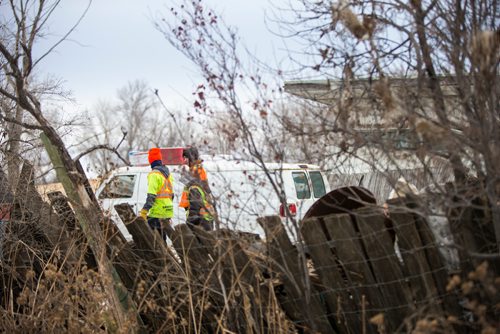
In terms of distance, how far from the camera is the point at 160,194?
8438 millimetres

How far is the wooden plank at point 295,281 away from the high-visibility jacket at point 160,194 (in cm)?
385

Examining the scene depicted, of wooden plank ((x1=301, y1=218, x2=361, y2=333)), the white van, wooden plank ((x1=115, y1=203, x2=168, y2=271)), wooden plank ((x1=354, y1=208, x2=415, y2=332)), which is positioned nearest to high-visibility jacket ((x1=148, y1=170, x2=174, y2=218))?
the white van

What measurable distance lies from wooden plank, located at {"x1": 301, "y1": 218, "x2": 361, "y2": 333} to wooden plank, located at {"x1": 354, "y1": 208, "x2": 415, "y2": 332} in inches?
8.5

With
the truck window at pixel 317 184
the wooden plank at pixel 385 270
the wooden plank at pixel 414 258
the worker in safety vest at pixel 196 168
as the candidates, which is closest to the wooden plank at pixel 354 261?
the wooden plank at pixel 385 270

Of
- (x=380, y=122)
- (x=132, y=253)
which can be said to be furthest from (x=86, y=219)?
(x=380, y=122)

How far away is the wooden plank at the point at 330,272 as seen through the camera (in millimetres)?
4465

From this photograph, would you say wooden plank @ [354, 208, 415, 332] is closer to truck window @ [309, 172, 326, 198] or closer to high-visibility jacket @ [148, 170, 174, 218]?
high-visibility jacket @ [148, 170, 174, 218]

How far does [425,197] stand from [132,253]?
109 inches

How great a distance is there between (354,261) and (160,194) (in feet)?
14.6

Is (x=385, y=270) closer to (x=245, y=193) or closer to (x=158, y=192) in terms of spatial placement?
(x=245, y=193)

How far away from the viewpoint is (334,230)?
14.4 ft

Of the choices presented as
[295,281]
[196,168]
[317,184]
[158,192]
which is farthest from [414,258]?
[317,184]

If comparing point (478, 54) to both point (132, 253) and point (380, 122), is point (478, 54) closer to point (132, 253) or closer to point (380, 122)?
point (380, 122)

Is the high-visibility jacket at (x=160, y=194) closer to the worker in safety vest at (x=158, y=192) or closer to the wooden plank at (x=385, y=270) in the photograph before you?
the worker in safety vest at (x=158, y=192)
